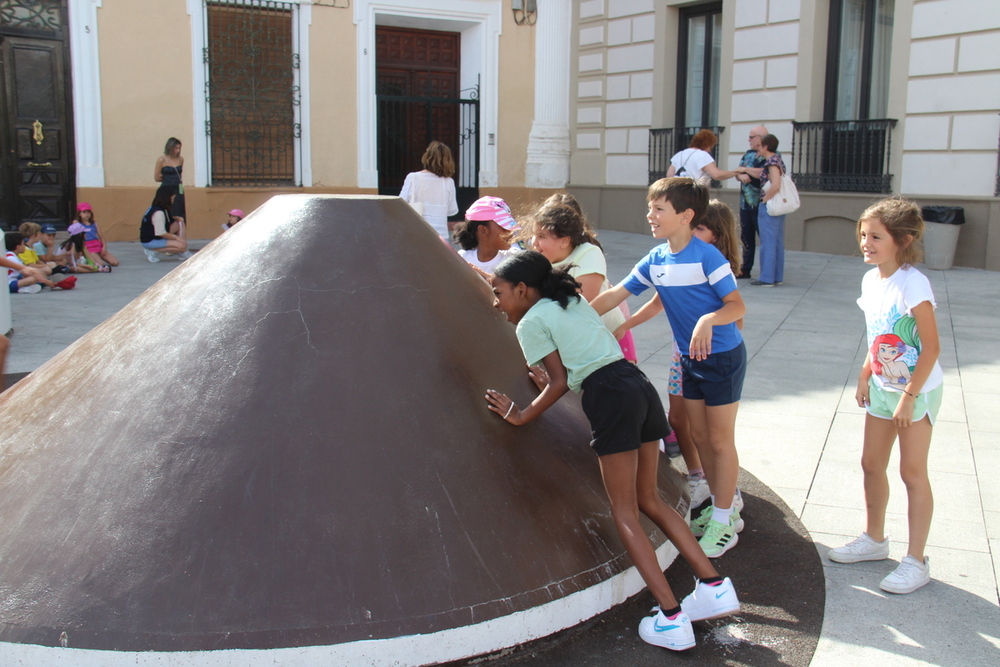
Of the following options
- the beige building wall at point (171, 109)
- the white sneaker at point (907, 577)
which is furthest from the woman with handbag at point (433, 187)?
the beige building wall at point (171, 109)

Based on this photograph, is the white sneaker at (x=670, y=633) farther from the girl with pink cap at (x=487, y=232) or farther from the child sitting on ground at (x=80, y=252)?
the child sitting on ground at (x=80, y=252)

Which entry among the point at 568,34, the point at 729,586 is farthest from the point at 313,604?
the point at 568,34

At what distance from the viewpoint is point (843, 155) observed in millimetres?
13258

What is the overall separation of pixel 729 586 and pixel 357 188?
13546 mm

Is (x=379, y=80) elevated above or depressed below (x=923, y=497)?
above

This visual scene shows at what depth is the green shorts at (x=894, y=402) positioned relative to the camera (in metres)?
3.18

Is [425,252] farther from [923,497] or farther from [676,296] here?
[923,497]

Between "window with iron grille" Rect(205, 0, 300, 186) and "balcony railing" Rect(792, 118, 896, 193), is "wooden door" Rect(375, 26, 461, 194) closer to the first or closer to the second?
"window with iron grille" Rect(205, 0, 300, 186)

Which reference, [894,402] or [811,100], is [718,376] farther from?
[811,100]

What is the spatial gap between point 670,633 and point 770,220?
822cm

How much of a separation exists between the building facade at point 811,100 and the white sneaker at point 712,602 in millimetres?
10345

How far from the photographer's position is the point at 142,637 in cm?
242

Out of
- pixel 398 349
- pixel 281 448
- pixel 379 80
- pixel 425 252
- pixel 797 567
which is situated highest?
pixel 379 80

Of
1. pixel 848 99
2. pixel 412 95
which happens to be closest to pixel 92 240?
pixel 412 95
